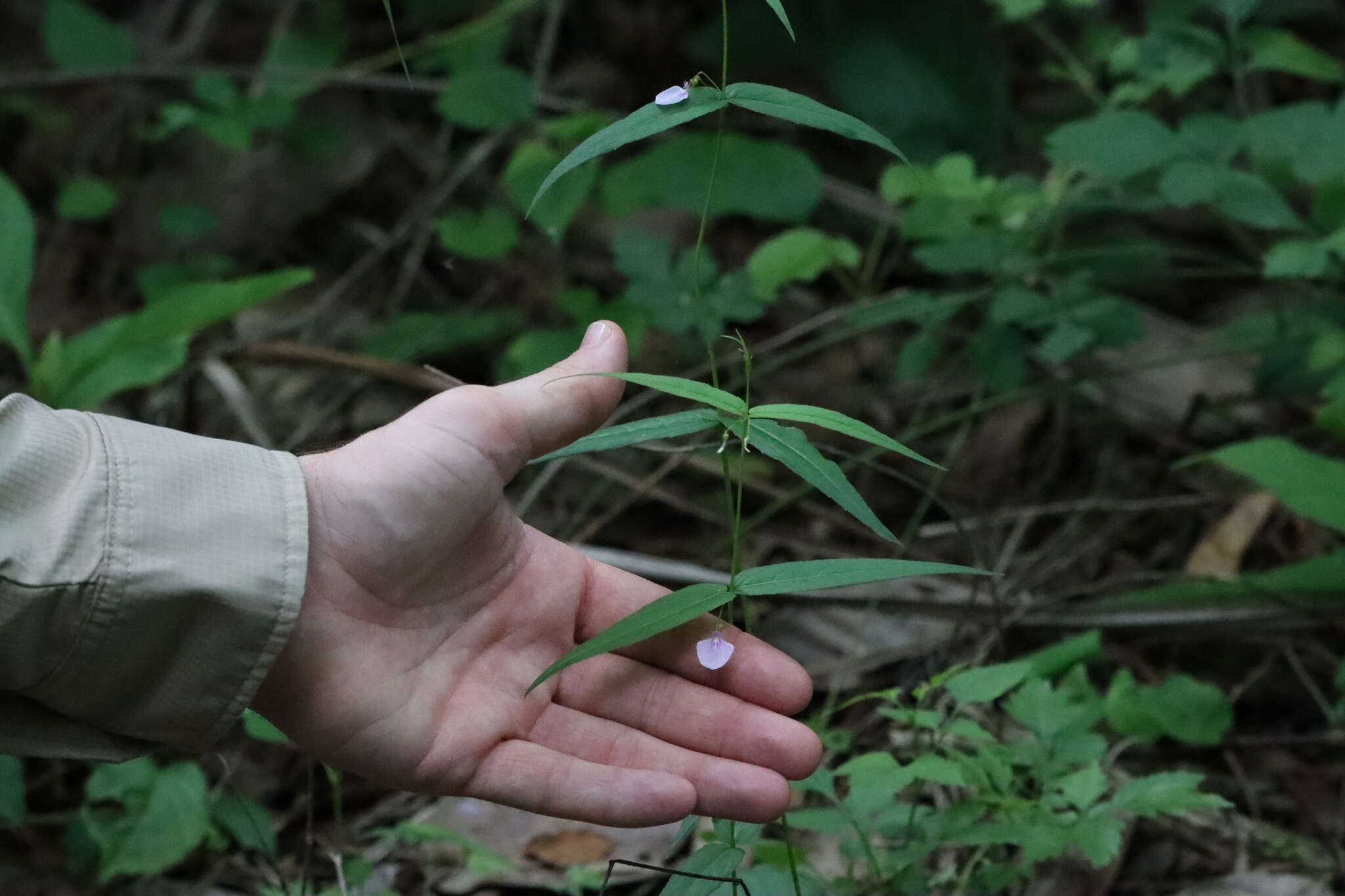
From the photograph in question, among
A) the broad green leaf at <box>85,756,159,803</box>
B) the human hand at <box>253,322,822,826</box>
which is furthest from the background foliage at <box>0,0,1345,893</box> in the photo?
the human hand at <box>253,322,822,826</box>

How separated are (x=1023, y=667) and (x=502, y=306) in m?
2.19

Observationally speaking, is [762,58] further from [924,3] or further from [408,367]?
[408,367]

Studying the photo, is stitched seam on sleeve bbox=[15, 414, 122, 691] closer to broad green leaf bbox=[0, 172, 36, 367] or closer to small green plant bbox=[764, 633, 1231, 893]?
small green plant bbox=[764, 633, 1231, 893]

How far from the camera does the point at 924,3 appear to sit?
330cm

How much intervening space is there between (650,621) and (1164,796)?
75cm

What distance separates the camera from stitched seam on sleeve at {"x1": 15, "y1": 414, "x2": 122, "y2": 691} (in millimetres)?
1271

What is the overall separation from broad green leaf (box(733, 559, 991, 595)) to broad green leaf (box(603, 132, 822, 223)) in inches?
61.2

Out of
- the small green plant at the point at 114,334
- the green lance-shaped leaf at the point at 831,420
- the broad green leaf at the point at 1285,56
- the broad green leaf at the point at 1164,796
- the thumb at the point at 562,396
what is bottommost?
the small green plant at the point at 114,334

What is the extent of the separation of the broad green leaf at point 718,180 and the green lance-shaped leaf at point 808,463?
1.56 m

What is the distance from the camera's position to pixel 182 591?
4.24ft

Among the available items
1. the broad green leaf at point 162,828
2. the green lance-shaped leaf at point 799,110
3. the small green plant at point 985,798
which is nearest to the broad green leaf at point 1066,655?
the small green plant at point 985,798

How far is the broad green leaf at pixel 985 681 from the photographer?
144cm

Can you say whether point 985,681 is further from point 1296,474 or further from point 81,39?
point 81,39

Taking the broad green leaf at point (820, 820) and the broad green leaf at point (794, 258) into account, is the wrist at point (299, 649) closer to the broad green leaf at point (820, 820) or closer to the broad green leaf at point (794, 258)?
the broad green leaf at point (820, 820)
